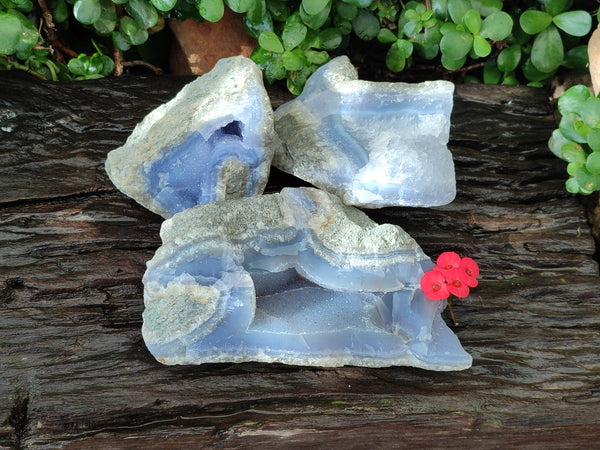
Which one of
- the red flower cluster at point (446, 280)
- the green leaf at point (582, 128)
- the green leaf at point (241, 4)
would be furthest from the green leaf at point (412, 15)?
the red flower cluster at point (446, 280)

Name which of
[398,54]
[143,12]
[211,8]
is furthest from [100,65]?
[398,54]

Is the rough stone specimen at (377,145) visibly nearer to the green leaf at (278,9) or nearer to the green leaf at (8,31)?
the green leaf at (278,9)

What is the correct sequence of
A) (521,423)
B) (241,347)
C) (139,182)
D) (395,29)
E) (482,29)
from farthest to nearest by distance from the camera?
(395,29) → (482,29) → (139,182) → (521,423) → (241,347)

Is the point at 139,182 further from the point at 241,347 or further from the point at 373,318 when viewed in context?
the point at 373,318

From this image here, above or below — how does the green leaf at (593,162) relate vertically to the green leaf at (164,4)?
below

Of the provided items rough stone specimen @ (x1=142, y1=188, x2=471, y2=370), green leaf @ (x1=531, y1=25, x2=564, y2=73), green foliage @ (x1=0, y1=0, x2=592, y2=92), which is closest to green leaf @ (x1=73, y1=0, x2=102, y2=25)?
green foliage @ (x1=0, y1=0, x2=592, y2=92)

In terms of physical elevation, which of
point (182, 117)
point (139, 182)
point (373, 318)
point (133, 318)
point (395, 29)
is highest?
point (395, 29)

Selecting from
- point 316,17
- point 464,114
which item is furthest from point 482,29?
point 316,17
